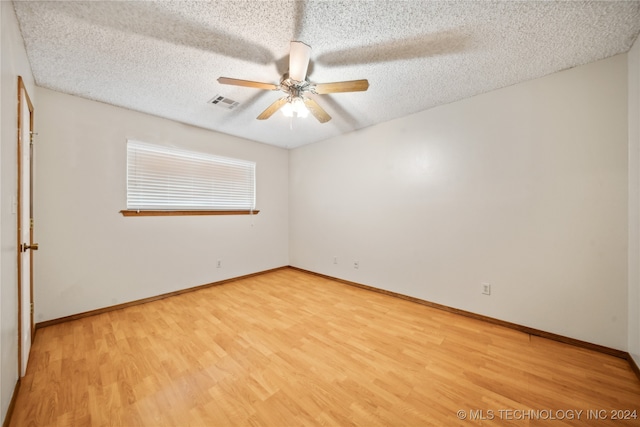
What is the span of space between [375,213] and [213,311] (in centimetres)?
247

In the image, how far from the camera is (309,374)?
1.66 meters

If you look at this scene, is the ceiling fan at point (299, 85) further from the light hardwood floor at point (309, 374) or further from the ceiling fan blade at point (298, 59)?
the light hardwood floor at point (309, 374)

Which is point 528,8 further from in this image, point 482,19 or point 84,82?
point 84,82

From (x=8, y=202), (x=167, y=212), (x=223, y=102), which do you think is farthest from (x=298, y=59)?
(x=167, y=212)

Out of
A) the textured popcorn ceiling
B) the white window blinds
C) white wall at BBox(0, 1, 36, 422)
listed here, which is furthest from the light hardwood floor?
the textured popcorn ceiling

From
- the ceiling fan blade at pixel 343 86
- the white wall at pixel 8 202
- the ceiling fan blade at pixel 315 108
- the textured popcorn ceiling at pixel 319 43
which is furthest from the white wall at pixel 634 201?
the white wall at pixel 8 202

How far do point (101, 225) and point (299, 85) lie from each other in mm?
2747

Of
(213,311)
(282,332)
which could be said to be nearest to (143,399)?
(282,332)

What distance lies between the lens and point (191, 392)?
4.92ft

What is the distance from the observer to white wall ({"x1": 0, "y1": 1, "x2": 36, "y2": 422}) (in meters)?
1.22

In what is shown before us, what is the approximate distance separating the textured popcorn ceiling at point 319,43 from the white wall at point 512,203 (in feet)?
1.12

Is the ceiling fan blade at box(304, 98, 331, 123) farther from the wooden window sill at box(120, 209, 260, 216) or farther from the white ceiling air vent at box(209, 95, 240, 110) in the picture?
the wooden window sill at box(120, 209, 260, 216)

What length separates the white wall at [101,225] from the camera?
2.36m

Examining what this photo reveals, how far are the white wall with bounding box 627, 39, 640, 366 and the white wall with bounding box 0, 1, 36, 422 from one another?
401 cm
